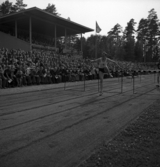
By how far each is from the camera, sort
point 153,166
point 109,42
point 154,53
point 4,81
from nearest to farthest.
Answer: point 153,166
point 4,81
point 154,53
point 109,42

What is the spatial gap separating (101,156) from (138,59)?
7990 cm

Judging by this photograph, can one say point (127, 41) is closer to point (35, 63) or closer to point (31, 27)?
point (31, 27)

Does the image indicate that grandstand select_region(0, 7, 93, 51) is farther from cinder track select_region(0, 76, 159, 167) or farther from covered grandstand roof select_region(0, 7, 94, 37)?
cinder track select_region(0, 76, 159, 167)

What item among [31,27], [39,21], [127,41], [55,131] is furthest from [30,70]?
[127,41]

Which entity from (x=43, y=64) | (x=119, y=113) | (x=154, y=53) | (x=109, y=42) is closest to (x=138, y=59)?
(x=154, y=53)

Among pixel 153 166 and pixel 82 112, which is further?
pixel 82 112

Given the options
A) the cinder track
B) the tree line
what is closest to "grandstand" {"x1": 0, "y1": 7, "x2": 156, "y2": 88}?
the cinder track

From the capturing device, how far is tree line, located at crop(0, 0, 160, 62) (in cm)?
7475

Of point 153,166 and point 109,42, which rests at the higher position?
point 109,42

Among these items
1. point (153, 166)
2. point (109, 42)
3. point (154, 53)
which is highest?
point (109, 42)

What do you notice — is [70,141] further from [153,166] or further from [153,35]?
[153,35]

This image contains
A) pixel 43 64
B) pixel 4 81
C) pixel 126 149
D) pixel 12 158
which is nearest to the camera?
pixel 12 158

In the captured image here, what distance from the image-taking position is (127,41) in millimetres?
79750

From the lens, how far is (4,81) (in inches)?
597
